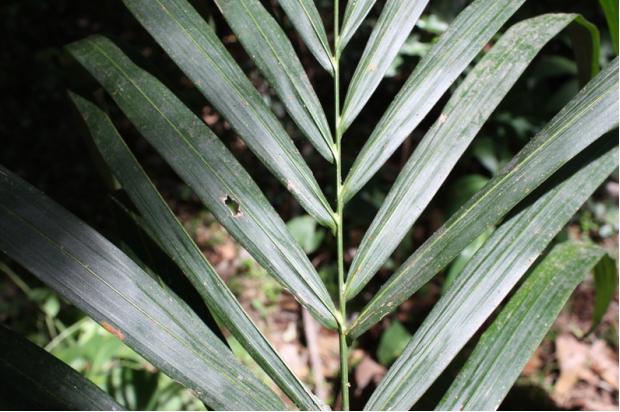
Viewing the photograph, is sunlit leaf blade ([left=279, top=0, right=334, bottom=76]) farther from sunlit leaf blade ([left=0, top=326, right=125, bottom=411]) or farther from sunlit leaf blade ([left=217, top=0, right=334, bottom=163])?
sunlit leaf blade ([left=0, top=326, right=125, bottom=411])

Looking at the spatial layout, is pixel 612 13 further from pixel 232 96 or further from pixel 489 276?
pixel 232 96

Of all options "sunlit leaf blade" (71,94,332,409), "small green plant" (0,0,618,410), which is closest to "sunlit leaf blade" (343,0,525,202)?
"small green plant" (0,0,618,410)

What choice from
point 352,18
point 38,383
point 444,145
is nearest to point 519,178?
point 444,145

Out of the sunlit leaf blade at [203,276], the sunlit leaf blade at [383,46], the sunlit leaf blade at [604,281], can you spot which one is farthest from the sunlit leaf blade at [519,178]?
the sunlit leaf blade at [604,281]

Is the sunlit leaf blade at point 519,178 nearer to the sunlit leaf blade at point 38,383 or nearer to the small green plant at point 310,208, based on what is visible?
the small green plant at point 310,208

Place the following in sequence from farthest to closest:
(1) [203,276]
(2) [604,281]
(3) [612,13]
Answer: (2) [604,281] < (3) [612,13] < (1) [203,276]

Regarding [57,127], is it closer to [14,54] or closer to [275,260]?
[14,54]

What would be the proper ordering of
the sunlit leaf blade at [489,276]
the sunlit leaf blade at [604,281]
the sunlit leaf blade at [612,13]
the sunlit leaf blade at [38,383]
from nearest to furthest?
the sunlit leaf blade at [38,383] → the sunlit leaf blade at [489,276] → the sunlit leaf blade at [612,13] → the sunlit leaf blade at [604,281]
